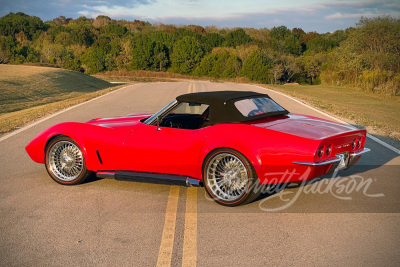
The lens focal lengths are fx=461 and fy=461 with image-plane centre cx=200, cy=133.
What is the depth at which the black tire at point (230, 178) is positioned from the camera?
206 inches

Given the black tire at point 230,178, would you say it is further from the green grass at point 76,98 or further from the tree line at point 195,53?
the tree line at point 195,53

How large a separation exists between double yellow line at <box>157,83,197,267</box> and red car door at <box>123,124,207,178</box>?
362 millimetres

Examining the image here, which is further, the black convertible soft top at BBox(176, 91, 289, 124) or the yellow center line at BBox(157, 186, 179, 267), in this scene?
the black convertible soft top at BBox(176, 91, 289, 124)

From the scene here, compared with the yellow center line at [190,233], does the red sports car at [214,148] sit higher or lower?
higher

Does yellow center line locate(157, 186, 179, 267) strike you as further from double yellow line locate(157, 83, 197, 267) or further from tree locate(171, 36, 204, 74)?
tree locate(171, 36, 204, 74)

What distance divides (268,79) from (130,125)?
113m

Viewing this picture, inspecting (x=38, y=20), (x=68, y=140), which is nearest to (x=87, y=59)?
(x=38, y=20)

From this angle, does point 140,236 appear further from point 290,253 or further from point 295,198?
point 295,198

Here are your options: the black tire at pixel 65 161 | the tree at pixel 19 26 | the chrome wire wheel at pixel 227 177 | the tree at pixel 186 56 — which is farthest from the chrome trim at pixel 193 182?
the tree at pixel 19 26

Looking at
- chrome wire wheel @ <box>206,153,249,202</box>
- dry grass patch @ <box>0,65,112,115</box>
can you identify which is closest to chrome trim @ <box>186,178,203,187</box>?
chrome wire wheel @ <box>206,153,249,202</box>

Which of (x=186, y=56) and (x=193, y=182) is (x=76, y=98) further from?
(x=186, y=56)

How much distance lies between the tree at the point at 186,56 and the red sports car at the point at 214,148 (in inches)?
4887

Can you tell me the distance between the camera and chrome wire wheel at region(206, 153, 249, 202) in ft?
17.5

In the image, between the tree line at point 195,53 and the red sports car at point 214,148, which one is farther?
the tree line at point 195,53
